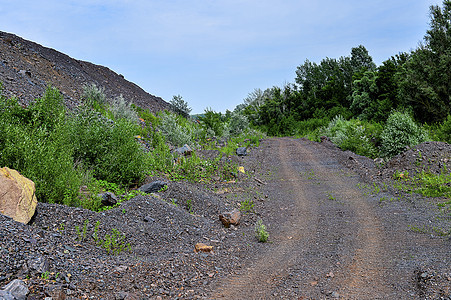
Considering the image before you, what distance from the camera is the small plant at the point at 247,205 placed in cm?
895

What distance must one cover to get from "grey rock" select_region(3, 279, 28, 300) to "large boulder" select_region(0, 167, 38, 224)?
1.70 meters

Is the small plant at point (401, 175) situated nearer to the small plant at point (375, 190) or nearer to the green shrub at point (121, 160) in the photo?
the small plant at point (375, 190)

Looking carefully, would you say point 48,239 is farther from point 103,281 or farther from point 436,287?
point 436,287

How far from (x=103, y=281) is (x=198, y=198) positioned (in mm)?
4412

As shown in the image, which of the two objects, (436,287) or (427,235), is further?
(427,235)

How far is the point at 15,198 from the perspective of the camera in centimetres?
511

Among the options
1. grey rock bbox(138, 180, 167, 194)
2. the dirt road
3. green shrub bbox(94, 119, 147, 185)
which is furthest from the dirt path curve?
green shrub bbox(94, 119, 147, 185)

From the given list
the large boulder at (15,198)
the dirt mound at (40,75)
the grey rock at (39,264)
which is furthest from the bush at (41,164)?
the dirt mound at (40,75)

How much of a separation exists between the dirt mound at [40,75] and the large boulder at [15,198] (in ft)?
23.4

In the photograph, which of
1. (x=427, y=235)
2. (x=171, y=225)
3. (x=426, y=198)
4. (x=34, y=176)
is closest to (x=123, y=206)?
(x=171, y=225)

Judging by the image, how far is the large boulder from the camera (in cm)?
502

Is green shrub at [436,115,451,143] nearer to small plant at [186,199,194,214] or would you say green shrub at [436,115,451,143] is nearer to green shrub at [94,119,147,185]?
small plant at [186,199,194,214]

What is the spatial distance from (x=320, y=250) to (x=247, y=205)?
345 centimetres

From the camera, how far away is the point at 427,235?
6.46 metres
